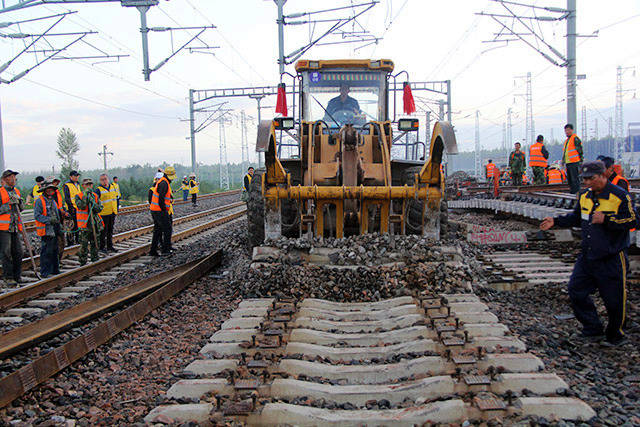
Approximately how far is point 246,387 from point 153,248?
25.1 feet

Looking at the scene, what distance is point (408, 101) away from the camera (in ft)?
29.6

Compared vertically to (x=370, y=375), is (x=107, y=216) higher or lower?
higher

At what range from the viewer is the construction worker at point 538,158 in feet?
51.6

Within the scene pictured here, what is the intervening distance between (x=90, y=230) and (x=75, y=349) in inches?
232

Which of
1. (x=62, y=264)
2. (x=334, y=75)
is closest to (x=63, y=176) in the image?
(x=62, y=264)

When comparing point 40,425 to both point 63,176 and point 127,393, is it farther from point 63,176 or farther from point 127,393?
point 63,176

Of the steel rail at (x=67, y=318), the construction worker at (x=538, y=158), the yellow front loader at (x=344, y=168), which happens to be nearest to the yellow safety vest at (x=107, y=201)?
the steel rail at (x=67, y=318)

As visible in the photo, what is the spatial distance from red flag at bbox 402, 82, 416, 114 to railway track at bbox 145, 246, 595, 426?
Answer: 464 cm

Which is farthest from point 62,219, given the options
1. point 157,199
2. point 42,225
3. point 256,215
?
point 256,215

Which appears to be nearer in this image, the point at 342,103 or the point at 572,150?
the point at 342,103

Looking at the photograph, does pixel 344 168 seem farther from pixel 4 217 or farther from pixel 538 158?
pixel 538 158

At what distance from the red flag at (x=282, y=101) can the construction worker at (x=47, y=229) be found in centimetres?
409

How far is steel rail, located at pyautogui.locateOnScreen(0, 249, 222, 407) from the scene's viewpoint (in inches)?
A: 146

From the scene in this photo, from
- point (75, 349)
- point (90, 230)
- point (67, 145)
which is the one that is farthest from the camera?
point (67, 145)
